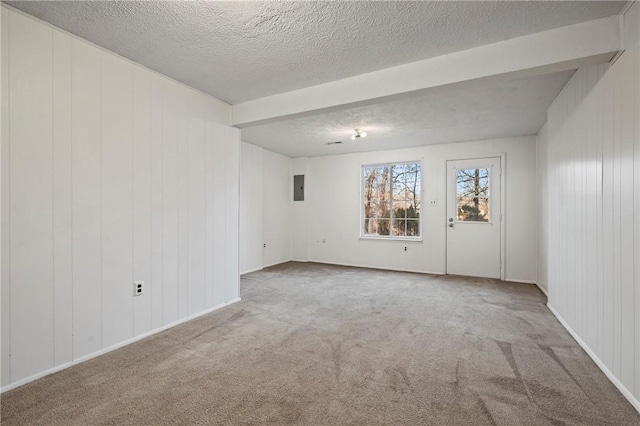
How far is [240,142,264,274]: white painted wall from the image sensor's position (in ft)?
18.5

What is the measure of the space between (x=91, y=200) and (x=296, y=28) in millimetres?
2072

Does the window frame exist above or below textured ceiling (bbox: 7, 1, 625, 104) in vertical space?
below

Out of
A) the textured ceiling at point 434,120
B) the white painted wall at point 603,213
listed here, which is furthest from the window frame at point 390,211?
the white painted wall at point 603,213

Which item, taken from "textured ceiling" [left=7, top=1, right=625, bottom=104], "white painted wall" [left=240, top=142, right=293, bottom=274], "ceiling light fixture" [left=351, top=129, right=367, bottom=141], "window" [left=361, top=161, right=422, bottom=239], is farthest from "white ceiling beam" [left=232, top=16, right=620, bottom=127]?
"window" [left=361, top=161, right=422, bottom=239]

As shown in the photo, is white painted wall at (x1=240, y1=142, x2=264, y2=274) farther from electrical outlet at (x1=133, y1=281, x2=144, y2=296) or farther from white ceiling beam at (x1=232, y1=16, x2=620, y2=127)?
electrical outlet at (x1=133, y1=281, x2=144, y2=296)

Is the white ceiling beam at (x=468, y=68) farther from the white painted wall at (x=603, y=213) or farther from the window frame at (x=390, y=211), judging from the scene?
the window frame at (x=390, y=211)

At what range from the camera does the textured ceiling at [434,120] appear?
125 inches

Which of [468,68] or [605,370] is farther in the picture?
[468,68]

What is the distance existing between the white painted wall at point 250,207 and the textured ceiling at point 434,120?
341mm

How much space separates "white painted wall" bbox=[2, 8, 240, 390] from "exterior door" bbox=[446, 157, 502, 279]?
4.31m

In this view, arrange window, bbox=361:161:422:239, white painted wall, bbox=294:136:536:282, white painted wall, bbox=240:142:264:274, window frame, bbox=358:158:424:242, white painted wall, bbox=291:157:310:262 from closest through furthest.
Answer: white painted wall, bbox=294:136:536:282
white painted wall, bbox=240:142:264:274
window frame, bbox=358:158:424:242
window, bbox=361:161:422:239
white painted wall, bbox=291:157:310:262

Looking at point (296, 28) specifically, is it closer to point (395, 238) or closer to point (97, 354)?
point (97, 354)

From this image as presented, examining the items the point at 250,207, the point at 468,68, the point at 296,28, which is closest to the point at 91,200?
the point at 296,28

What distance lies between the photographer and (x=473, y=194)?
17.8 ft
